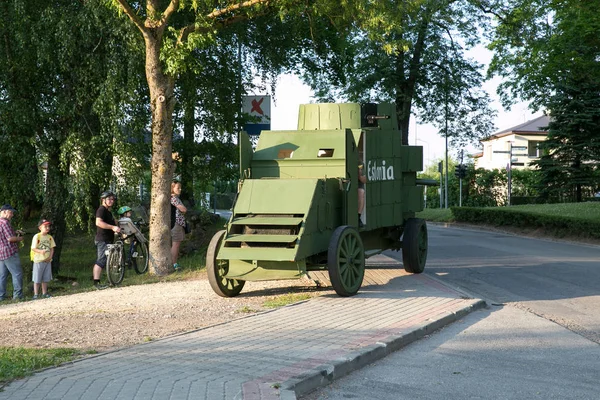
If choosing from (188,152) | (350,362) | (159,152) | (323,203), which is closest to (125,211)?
(159,152)

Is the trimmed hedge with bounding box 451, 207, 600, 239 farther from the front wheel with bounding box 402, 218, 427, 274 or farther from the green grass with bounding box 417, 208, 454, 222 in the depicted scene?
the front wheel with bounding box 402, 218, 427, 274

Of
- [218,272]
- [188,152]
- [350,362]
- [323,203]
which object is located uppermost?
[188,152]

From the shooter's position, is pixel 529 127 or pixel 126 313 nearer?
pixel 126 313

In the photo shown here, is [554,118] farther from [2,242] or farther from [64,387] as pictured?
[64,387]

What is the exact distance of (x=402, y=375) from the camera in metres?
6.73

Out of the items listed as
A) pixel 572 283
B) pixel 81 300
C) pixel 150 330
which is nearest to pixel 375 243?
pixel 572 283

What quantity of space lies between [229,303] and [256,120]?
32.4 ft

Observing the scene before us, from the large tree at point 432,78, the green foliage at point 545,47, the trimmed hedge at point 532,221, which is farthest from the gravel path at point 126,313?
the large tree at point 432,78

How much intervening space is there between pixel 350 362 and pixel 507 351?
191 cm

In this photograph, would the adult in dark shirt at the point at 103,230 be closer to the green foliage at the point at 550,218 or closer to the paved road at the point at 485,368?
the paved road at the point at 485,368

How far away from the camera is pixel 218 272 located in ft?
35.8

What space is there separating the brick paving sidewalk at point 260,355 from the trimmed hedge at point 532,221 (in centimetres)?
1461

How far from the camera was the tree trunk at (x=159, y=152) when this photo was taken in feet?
48.1

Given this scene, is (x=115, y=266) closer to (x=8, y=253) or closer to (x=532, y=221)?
(x=8, y=253)
